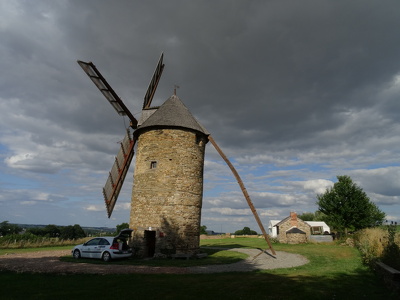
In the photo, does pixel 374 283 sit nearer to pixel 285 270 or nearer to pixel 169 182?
pixel 285 270

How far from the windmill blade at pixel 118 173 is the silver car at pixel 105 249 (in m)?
5.14

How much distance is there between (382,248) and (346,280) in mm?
4826

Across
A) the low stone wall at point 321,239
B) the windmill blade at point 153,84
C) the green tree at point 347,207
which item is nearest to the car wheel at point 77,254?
the windmill blade at point 153,84

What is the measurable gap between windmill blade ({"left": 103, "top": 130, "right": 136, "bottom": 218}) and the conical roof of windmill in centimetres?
226

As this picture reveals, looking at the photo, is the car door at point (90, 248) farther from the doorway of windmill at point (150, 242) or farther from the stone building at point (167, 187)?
the doorway of windmill at point (150, 242)

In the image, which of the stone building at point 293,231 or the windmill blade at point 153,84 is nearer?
the windmill blade at point 153,84

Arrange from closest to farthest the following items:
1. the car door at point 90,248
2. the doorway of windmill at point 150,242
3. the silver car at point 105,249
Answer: the silver car at point 105,249 < the car door at point 90,248 < the doorway of windmill at point 150,242

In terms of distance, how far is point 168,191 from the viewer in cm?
1730

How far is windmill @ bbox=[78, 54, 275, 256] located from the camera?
17.0m

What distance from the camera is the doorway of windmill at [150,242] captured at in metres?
17.3

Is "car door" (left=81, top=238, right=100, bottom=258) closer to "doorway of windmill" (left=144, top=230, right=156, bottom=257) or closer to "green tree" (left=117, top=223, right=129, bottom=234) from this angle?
"doorway of windmill" (left=144, top=230, right=156, bottom=257)

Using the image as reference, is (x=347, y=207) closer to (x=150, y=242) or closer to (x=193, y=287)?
(x=150, y=242)

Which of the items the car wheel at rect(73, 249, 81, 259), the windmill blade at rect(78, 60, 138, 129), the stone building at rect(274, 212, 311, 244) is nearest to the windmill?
the windmill blade at rect(78, 60, 138, 129)

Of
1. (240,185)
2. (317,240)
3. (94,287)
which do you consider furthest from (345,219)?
(94,287)
